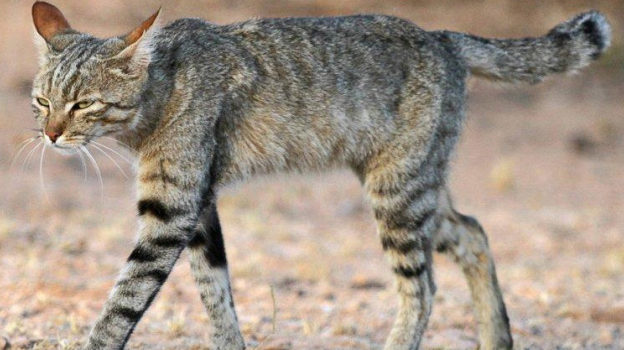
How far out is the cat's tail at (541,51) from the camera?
22.7 feet

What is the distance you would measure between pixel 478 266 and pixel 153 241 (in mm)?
2561

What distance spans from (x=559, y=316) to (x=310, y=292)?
2.11 meters

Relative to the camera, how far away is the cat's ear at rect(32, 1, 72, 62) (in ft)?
19.6

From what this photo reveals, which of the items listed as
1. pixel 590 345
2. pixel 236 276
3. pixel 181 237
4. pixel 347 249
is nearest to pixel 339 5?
pixel 347 249

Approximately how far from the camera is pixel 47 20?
20.7 ft

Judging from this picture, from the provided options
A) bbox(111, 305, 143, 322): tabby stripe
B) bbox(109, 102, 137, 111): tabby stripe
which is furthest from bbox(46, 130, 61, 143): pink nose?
bbox(111, 305, 143, 322): tabby stripe

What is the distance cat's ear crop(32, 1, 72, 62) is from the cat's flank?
0.04 ft

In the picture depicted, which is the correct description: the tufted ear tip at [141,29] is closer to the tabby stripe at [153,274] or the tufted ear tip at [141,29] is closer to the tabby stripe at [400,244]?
the tabby stripe at [153,274]

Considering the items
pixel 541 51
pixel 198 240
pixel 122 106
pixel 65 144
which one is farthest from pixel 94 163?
pixel 541 51

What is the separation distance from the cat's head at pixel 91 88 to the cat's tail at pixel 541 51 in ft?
7.42

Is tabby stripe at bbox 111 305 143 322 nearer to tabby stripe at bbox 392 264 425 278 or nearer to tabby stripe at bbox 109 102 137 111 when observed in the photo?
tabby stripe at bbox 109 102 137 111

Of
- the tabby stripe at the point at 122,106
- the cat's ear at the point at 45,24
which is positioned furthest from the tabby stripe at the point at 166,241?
the cat's ear at the point at 45,24

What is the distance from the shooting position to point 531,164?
1445 cm

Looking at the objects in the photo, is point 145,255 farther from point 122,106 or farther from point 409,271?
point 409,271
